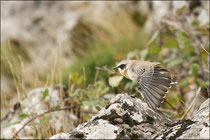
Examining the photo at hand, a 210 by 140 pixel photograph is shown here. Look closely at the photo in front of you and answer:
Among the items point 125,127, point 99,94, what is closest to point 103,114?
point 125,127

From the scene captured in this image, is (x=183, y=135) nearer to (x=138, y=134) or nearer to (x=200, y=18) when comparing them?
(x=138, y=134)

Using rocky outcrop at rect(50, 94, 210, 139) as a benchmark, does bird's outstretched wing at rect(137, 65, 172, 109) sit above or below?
above

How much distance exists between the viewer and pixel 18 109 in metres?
2.49

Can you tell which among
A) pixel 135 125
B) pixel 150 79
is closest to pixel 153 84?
pixel 150 79

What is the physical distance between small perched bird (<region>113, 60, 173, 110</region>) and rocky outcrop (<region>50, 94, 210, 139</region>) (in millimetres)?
55

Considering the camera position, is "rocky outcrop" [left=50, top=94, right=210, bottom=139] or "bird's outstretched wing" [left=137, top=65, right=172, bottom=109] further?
"bird's outstretched wing" [left=137, top=65, right=172, bottom=109]

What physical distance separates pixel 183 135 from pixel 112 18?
6.06 m

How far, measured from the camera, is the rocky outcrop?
38.6 inches

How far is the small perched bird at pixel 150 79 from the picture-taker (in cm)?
125

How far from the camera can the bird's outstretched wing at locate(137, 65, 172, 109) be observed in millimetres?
1238

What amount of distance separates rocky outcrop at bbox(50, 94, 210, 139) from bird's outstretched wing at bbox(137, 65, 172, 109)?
46mm

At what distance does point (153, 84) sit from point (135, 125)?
0.30 metres

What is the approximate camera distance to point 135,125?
1121 millimetres

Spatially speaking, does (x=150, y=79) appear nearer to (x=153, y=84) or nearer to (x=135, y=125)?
(x=153, y=84)
